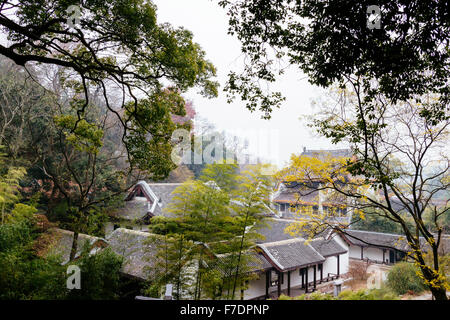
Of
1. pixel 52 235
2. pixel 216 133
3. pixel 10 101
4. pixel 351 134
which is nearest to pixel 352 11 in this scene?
pixel 351 134

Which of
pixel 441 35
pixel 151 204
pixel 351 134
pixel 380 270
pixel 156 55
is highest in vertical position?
pixel 156 55

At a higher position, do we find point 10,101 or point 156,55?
point 10,101

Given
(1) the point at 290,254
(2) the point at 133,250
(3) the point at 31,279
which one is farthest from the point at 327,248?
(3) the point at 31,279

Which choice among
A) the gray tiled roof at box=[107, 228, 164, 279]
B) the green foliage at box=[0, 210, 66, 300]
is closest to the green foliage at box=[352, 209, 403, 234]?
the gray tiled roof at box=[107, 228, 164, 279]

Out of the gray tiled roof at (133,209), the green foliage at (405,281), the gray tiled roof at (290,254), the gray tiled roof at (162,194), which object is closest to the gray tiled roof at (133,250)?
the gray tiled roof at (133,209)

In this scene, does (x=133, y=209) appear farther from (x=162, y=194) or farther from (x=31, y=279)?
(x=31, y=279)

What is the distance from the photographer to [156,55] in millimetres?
3779

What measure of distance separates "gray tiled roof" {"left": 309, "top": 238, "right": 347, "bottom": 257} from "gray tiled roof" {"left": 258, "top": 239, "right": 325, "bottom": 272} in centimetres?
42

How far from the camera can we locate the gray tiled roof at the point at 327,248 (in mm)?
9656

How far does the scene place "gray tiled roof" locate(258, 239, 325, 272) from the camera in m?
7.75

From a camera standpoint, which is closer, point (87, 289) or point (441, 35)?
point (441, 35)

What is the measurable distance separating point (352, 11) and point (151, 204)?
7.98 m
